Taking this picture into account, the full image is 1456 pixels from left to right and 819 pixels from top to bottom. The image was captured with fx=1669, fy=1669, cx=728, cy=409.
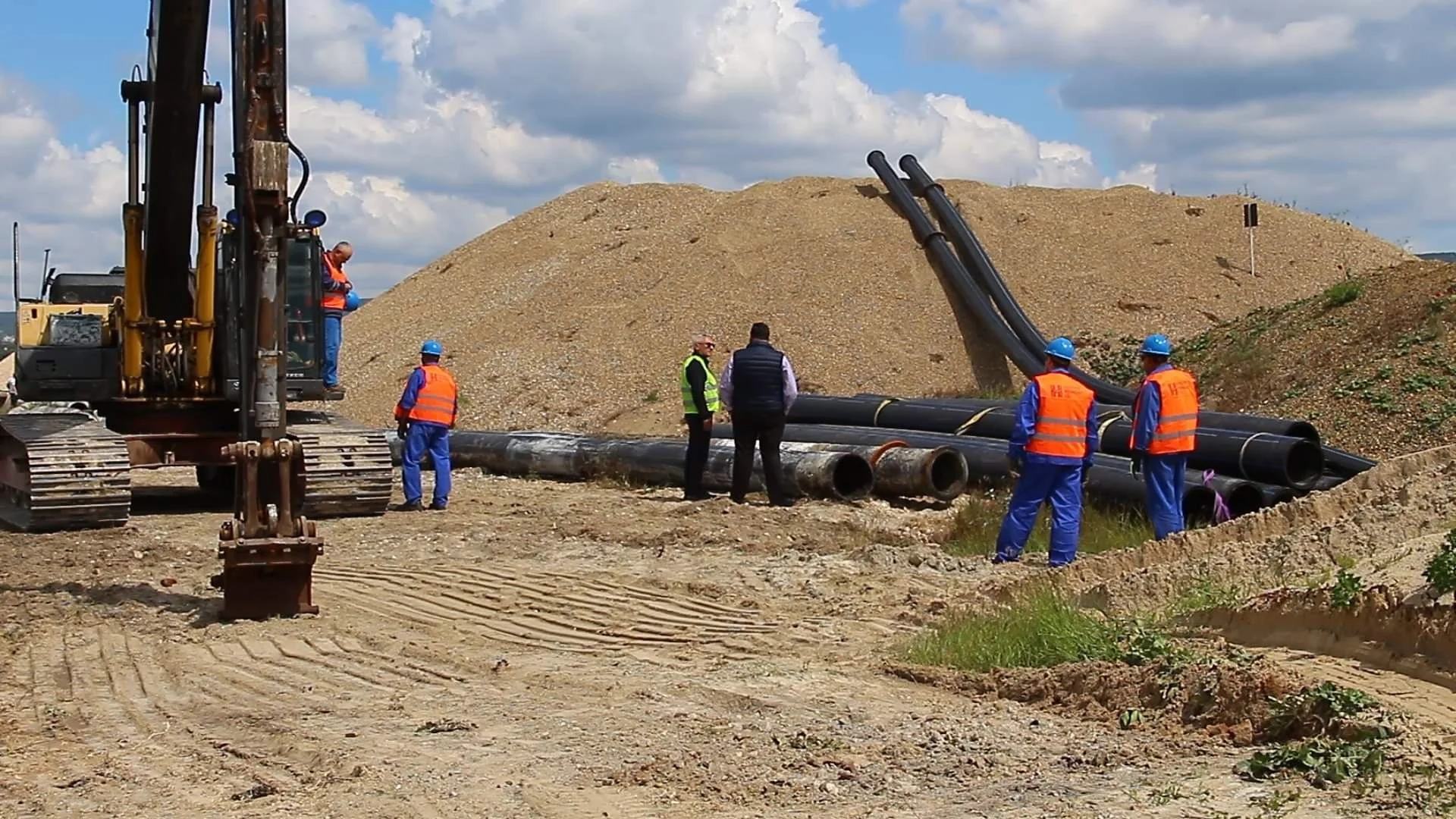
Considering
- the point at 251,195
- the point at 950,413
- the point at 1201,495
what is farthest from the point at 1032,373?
the point at 251,195

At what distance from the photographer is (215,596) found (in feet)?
35.6

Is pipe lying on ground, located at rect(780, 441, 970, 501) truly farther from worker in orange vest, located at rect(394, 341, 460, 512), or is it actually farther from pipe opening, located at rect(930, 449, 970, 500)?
worker in orange vest, located at rect(394, 341, 460, 512)

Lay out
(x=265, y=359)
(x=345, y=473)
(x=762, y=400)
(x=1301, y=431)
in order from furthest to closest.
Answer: (x=762, y=400), (x=345, y=473), (x=1301, y=431), (x=265, y=359)

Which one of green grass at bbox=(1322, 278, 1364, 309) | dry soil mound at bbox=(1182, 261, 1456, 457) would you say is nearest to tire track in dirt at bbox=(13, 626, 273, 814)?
dry soil mound at bbox=(1182, 261, 1456, 457)

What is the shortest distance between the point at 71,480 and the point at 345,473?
2289 millimetres

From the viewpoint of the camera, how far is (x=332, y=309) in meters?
16.8

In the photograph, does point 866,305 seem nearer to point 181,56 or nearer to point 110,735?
point 181,56

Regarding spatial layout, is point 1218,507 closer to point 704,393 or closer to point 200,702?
point 704,393

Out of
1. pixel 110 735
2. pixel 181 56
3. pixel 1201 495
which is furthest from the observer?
pixel 1201 495

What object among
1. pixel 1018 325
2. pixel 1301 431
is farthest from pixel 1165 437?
pixel 1018 325

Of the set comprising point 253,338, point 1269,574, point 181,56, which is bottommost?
point 1269,574

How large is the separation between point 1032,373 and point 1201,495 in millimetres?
10821

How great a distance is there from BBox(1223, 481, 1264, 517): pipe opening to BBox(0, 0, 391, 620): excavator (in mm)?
7204

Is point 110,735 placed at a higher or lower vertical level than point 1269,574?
lower
